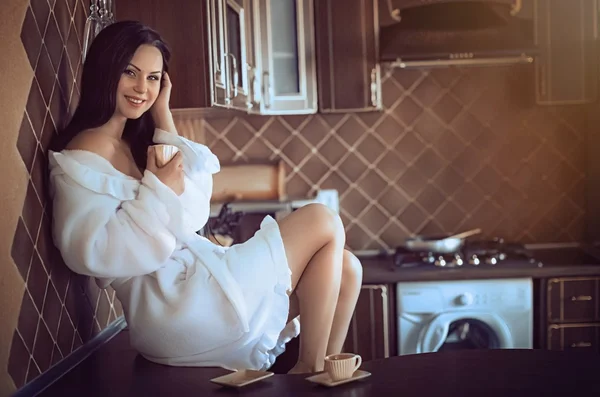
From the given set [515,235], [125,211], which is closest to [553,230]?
[515,235]

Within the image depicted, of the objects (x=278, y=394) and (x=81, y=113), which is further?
(x=81, y=113)

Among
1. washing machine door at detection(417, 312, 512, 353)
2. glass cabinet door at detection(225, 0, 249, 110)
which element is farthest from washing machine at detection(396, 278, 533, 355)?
glass cabinet door at detection(225, 0, 249, 110)

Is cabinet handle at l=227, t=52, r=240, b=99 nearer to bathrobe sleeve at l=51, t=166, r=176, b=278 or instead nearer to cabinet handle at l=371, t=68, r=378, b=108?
cabinet handle at l=371, t=68, r=378, b=108

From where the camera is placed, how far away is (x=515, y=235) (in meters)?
3.70

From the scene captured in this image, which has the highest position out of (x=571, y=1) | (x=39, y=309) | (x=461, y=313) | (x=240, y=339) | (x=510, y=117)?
(x=571, y=1)

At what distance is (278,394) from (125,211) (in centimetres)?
56

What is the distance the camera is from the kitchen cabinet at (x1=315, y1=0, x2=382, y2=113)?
332 centimetres

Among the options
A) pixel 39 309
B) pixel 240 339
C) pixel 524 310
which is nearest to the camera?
pixel 39 309

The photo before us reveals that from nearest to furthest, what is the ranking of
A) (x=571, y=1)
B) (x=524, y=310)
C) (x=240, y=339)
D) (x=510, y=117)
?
(x=240, y=339), (x=524, y=310), (x=571, y=1), (x=510, y=117)

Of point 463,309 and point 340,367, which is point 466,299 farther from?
point 340,367

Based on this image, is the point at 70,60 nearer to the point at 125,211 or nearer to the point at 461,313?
the point at 125,211

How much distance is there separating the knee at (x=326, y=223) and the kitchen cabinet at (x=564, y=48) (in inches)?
64.0

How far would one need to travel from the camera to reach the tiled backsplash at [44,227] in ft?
5.76

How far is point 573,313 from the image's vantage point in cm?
319
